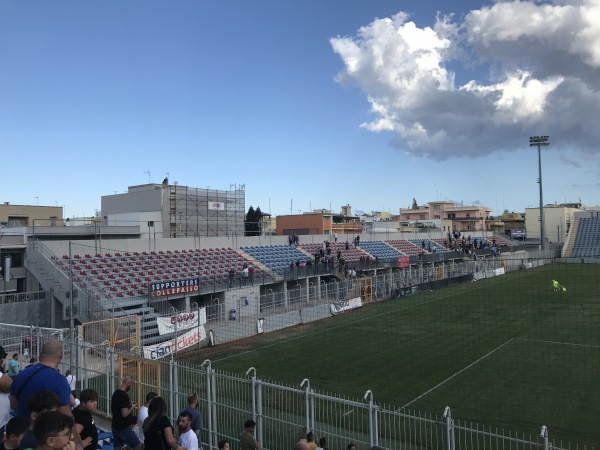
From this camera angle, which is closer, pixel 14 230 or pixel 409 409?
pixel 409 409

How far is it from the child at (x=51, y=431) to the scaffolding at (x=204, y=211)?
36.7 metres

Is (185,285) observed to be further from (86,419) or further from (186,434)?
(86,419)

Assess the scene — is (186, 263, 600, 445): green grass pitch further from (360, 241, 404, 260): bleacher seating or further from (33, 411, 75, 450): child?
(360, 241, 404, 260): bleacher seating

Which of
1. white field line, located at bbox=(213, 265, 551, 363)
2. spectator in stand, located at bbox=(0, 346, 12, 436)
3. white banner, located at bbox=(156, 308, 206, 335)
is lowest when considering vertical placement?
white field line, located at bbox=(213, 265, 551, 363)

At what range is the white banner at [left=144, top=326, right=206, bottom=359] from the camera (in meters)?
18.7

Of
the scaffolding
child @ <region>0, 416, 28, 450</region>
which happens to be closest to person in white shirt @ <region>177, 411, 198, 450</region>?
child @ <region>0, 416, 28, 450</region>

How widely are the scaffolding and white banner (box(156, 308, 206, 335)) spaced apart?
60.3ft

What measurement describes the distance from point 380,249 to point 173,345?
1267 inches

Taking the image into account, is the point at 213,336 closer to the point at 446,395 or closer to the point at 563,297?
the point at 446,395

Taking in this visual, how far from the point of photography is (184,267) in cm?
2986

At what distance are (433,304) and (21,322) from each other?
23.5 m

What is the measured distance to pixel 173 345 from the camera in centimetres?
2008

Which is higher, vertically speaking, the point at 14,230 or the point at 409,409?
the point at 14,230

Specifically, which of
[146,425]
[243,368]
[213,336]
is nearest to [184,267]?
[213,336]
